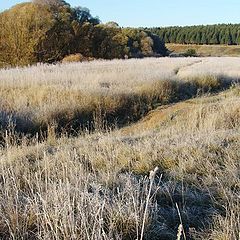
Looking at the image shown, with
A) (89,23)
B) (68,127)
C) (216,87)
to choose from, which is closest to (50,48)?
(89,23)

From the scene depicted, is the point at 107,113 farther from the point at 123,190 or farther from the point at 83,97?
the point at 123,190

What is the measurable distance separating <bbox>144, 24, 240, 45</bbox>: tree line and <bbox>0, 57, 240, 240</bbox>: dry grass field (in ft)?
303

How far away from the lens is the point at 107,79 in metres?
15.7

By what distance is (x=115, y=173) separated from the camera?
4633 mm

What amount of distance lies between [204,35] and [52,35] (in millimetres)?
75977

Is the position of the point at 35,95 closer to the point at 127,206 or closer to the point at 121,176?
the point at 121,176

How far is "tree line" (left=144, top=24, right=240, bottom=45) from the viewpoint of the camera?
101 metres

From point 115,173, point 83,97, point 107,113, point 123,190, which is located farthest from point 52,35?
point 123,190

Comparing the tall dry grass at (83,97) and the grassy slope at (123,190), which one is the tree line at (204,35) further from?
the grassy slope at (123,190)

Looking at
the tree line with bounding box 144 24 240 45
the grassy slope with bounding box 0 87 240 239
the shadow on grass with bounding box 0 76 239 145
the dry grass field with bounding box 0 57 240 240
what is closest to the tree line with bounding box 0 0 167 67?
the shadow on grass with bounding box 0 76 239 145

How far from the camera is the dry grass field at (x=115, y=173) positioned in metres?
3.24

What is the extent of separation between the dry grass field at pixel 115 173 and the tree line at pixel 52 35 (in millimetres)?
18146

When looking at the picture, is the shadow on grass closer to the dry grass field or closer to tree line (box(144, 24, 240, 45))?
the dry grass field

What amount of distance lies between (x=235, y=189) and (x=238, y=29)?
103 metres
